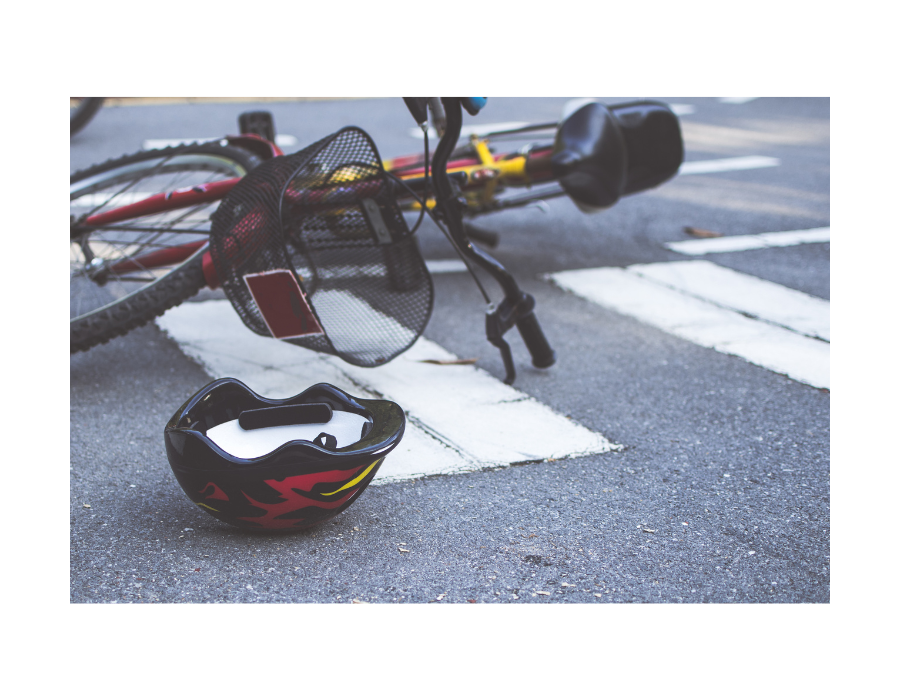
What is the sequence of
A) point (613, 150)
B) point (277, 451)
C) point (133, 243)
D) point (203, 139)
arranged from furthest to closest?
point (203, 139) < point (613, 150) < point (133, 243) < point (277, 451)

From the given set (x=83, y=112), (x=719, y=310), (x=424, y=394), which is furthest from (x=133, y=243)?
(x=83, y=112)

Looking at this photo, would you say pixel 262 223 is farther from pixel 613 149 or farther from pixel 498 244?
pixel 498 244

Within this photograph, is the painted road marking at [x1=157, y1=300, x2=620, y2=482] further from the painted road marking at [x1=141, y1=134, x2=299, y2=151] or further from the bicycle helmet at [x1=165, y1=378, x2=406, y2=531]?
the painted road marking at [x1=141, y1=134, x2=299, y2=151]

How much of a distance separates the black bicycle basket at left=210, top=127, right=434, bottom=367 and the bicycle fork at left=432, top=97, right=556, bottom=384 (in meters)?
0.16

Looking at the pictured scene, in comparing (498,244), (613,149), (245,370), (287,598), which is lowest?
(287,598)

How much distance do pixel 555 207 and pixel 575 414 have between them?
3034mm

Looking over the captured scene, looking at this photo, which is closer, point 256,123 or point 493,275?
point 493,275

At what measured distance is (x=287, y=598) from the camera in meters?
1.60

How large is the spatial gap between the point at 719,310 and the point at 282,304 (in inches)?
79.6

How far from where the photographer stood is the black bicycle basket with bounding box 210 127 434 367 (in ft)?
7.48

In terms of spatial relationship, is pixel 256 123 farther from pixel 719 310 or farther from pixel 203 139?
pixel 203 139

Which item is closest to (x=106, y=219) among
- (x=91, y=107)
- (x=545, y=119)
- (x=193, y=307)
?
(x=193, y=307)

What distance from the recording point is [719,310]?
3.42 meters

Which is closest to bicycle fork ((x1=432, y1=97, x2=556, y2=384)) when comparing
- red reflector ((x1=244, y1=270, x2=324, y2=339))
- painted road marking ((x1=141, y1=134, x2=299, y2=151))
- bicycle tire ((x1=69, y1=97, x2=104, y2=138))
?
red reflector ((x1=244, y1=270, x2=324, y2=339))
